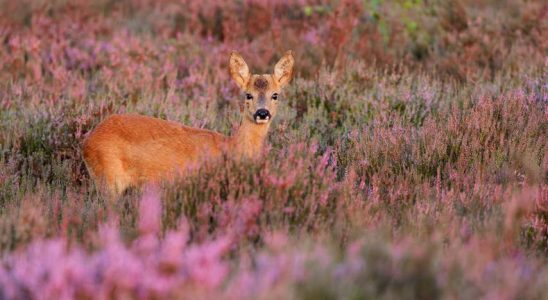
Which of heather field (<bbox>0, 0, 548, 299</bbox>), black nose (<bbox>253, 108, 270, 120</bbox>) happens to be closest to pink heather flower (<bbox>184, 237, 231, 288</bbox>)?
heather field (<bbox>0, 0, 548, 299</bbox>)

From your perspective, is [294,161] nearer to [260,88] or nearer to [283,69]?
[260,88]

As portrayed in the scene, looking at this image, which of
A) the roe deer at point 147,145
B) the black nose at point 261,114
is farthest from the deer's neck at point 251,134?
the black nose at point 261,114

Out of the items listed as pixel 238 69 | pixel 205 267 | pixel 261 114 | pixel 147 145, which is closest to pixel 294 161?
pixel 261 114

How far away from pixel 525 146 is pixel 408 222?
1.86 m

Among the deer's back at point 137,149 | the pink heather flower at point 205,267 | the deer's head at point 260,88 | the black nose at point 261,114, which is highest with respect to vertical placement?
the deer's head at point 260,88

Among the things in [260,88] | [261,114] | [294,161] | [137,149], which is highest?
[260,88]

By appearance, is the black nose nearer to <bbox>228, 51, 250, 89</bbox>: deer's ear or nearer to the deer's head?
the deer's head

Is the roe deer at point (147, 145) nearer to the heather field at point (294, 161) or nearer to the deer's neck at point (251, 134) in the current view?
the deer's neck at point (251, 134)

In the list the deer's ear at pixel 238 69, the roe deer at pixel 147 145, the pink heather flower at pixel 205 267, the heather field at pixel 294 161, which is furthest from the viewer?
the deer's ear at pixel 238 69

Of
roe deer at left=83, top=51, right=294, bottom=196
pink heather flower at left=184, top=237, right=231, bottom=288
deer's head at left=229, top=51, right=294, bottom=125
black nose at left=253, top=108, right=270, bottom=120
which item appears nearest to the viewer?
pink heather flower at left=184, top=237, right=231, bottom=288

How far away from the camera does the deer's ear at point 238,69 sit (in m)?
6.56

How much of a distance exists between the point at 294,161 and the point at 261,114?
1153mm

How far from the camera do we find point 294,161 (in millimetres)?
4988

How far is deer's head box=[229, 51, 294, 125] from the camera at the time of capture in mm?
6164
